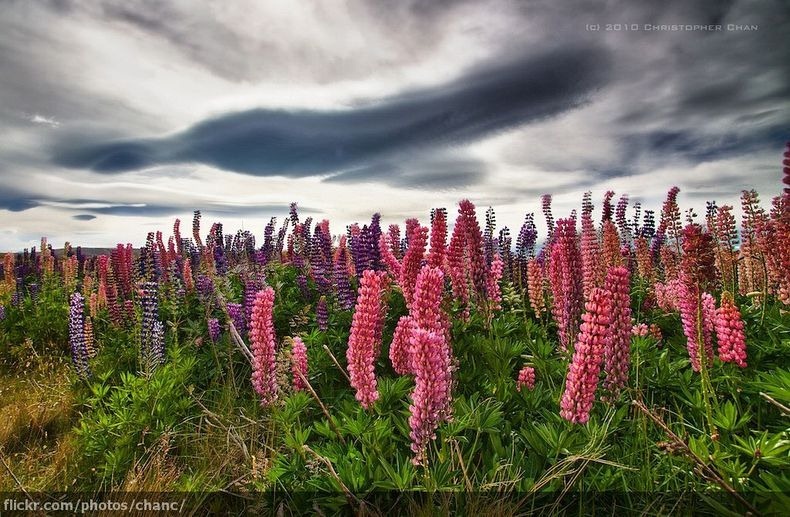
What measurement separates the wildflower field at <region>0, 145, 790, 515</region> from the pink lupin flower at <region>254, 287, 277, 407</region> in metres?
0.02

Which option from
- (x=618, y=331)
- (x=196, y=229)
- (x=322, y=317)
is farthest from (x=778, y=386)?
(x=196, y=229)

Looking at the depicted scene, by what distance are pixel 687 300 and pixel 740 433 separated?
3.35 feet

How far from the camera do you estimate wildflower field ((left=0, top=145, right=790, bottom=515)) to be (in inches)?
110

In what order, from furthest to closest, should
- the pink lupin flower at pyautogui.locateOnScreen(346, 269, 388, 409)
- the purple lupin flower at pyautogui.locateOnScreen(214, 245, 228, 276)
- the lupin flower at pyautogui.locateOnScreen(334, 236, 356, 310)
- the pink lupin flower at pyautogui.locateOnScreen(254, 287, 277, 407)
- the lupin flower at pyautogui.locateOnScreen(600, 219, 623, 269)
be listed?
the purple lupin flower at pyautogui.locateOnScreen(214, 245, 228, 276)
the lupin flower at pyautogui.locateOnScreen(334, 236, 356, 310)
the lupin flower at pyautogui.locateOnScreen(600, 219, 623, 269)
the pink lupin flower at pyautogui.locateOnScreen(254, 287, 277, 407)
the pink lupin flower at pyautogui.locateOnScreen(346, 269, 388, 409)

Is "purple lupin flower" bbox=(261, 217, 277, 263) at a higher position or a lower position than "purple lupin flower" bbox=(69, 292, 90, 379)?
higher

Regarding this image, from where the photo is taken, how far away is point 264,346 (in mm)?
4184

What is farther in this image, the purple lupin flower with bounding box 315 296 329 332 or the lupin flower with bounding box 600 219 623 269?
the purple lupin flower with bounding box 315 296 329 332

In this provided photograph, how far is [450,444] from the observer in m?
3.14

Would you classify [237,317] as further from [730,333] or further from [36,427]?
[730,333]

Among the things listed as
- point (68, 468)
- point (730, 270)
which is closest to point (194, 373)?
point (68, 468)

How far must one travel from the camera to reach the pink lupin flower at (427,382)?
8.84 feet

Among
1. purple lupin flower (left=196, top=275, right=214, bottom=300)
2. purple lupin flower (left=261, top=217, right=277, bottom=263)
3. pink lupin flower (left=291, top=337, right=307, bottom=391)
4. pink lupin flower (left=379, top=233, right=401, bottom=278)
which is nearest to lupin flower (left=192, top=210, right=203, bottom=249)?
purple lupin flower (left=261, top=217, right=277, bottom=263)

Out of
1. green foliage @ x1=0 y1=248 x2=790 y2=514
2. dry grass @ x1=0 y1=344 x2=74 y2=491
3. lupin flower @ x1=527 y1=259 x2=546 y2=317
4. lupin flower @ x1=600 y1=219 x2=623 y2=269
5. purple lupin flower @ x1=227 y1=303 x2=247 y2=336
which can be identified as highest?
lupin flower @ x1=600 y1=219 x2=623 y2=269

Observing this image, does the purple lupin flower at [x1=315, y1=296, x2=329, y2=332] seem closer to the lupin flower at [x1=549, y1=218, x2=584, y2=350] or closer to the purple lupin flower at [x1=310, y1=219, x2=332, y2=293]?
the purple lupin flower at [x1=310, y1=219, x2=332, y2=293]
